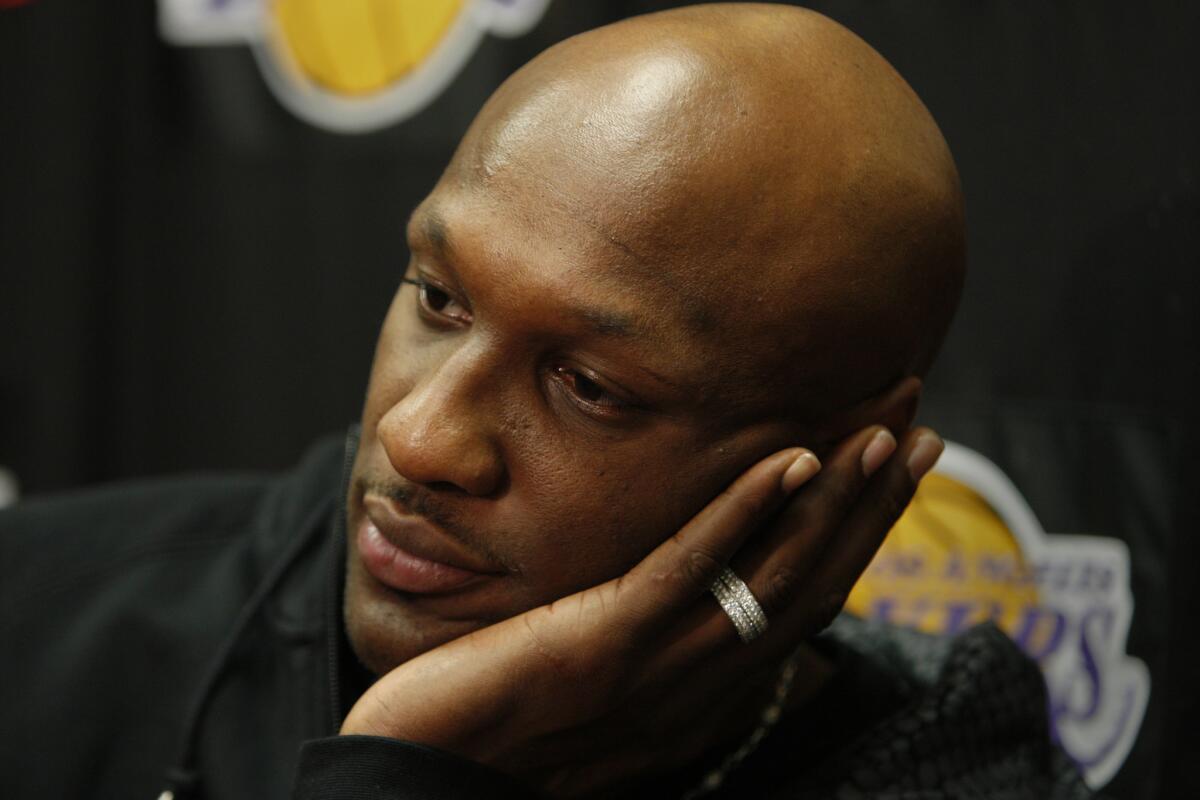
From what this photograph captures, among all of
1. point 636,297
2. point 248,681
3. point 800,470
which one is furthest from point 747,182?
point 248,681

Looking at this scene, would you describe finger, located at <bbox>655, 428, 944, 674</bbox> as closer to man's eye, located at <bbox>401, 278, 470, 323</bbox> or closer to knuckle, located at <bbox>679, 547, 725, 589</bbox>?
knuckle, located at <bbox>679, 547, 725, 589</bbox>

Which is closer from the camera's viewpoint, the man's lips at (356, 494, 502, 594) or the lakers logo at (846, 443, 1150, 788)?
the man's lips at (356, 494, 502, 594)

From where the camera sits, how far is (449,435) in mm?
1064

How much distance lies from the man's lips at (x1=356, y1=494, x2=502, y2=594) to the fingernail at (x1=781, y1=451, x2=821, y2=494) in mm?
285

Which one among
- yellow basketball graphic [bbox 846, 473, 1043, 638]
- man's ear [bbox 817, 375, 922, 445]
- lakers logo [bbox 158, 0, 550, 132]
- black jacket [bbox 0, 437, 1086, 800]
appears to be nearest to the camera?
man's ear [bbox 817, 375, 922, 445]

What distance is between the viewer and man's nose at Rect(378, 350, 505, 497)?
1.06 metres

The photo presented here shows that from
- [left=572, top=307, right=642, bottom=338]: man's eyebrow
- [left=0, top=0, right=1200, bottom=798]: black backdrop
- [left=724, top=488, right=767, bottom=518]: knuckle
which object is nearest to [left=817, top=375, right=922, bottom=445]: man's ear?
[left=724, top=488, right=767, bottom=518]: knuckle

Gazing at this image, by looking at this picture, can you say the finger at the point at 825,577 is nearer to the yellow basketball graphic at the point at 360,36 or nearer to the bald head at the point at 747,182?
the bald head at the point at 747,182

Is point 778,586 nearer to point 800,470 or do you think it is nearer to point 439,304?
point 800,470

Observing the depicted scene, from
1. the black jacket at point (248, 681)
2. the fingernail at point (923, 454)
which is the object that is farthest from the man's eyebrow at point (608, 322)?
the black jacket at point (248, 681)

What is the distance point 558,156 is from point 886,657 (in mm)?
823

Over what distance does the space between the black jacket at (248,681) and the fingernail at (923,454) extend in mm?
330

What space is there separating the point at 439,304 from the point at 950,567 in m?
1.08

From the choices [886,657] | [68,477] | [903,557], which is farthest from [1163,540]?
[68,477]
